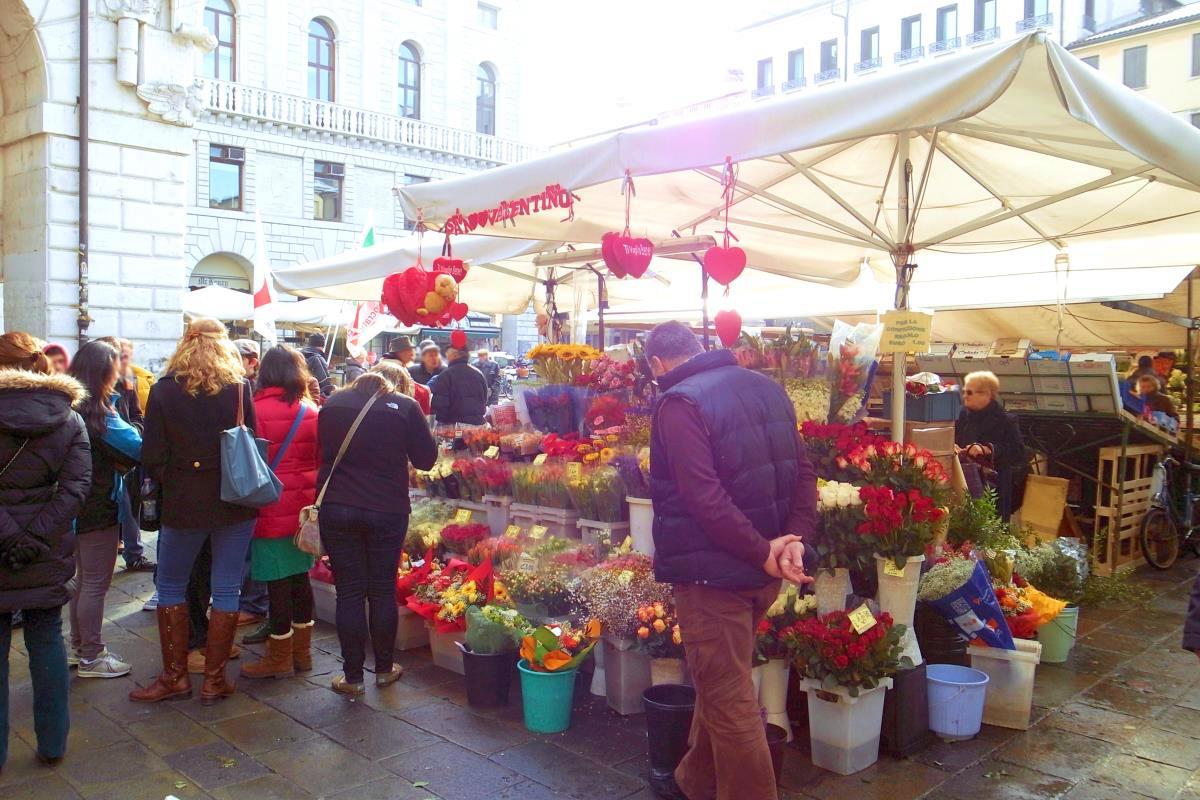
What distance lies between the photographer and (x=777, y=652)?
151 inches

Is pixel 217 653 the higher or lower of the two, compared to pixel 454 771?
higher

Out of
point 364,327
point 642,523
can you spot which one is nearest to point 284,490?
point 642,523

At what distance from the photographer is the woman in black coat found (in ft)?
11.1

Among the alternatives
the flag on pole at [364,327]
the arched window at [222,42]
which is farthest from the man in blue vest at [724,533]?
the arched window at [222,42]

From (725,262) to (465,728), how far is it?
2766mm

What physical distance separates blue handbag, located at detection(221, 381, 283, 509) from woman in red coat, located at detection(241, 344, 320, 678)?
339 millimetres

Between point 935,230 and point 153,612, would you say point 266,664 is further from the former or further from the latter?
point 935,230

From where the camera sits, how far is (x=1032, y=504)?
7.16m

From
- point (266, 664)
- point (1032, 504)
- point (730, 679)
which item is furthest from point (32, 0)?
point (1032, 504)

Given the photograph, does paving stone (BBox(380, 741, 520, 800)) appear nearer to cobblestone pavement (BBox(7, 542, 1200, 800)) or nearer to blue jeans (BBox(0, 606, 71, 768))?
cobblestone pavement (BBox(7, 542, 1200, 800))

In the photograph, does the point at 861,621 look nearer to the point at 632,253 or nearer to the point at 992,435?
the point at 632,253

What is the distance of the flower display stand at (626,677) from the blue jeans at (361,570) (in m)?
1.22

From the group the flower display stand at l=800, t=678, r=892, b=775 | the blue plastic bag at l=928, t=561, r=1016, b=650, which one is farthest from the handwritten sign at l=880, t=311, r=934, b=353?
the flower display stand at l=800, t=678, r=892, b=775

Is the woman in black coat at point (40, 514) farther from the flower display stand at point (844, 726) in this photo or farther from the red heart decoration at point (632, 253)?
the flower display stand at point (844, 726)
